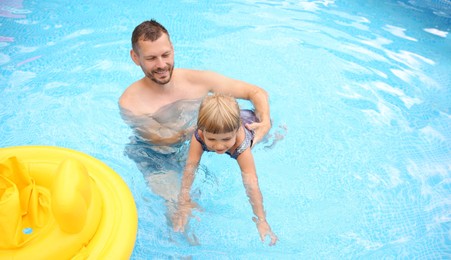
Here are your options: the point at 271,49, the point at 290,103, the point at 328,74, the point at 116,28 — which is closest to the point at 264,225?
the point at 290,103

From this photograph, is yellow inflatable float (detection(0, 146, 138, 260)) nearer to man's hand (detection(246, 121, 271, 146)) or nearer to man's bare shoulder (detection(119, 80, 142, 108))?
man's bare shoulder (detection(119, 80, 142, 108))

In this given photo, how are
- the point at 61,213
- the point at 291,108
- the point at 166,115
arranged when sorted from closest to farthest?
the point at 61,213
the point at 166,115
the point at 291,108

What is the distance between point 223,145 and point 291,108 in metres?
2.23

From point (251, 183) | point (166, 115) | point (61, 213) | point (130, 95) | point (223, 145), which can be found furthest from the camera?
point (166, 115)

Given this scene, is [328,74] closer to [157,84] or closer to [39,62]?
[157,84]

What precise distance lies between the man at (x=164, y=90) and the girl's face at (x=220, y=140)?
0.45m

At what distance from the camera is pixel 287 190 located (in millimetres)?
3938

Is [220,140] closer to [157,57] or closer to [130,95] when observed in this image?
[157,57]

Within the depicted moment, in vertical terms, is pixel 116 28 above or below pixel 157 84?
below

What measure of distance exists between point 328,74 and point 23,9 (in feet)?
15.8

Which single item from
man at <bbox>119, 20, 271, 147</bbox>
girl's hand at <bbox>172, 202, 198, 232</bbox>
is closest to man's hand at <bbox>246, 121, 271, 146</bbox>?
man at <bbox>119, 20, 271, 147</bbox>

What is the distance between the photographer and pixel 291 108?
487cm

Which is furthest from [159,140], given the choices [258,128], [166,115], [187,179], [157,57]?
[258,128]

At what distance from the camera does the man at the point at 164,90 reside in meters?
3.23
